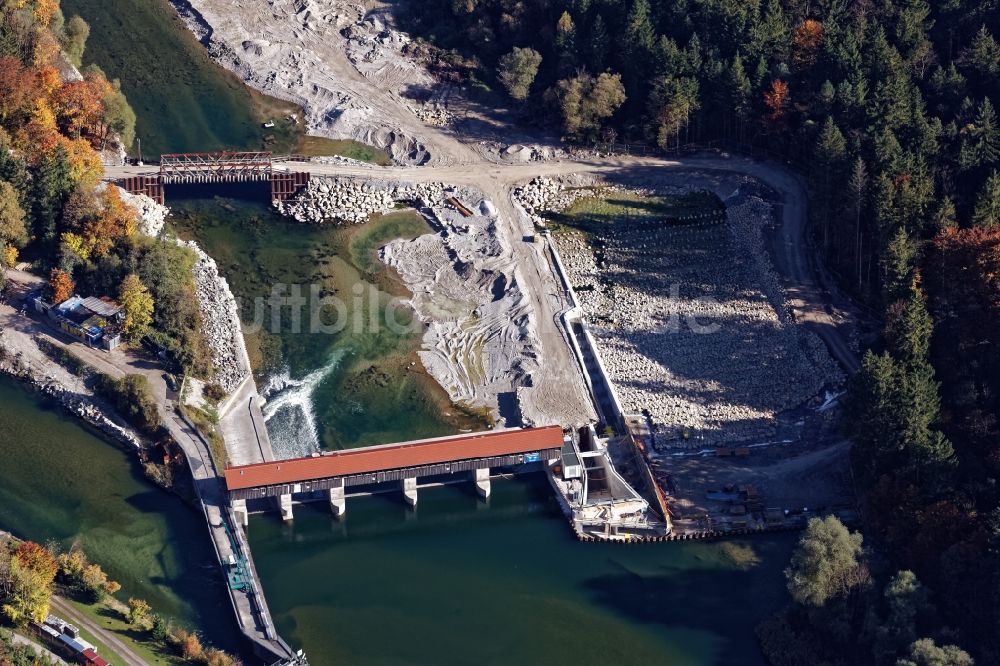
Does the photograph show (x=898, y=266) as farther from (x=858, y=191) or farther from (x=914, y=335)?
(x=858, y=191)

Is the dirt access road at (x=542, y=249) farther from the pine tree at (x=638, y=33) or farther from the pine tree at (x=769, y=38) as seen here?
the pine tree at (x=638, y=33)

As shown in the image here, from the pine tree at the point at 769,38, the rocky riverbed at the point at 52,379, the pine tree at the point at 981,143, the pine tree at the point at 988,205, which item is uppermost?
the pine tree at the point at 769,38

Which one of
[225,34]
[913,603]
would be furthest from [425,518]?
[225,34]

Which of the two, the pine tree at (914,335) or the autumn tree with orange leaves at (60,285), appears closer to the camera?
the pine tree at (914,335)

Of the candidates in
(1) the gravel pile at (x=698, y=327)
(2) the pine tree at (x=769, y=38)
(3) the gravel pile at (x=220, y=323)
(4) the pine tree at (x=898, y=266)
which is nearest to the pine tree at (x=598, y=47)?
(2) the pine tree at (x=769, y=38)

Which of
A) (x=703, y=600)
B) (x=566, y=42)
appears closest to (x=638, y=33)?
(x=566, y=42)

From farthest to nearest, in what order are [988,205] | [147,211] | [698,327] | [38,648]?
[147,211], [698,327], [988,205], [38,648]

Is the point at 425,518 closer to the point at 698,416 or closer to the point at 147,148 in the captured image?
the point at 698,416
